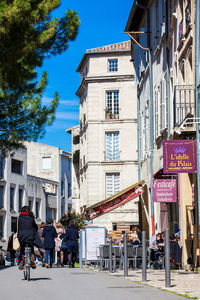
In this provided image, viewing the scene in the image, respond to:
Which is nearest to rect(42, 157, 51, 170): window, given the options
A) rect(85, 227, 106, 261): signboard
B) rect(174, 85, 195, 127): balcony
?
rect(85, 227, 106, 261): signboard

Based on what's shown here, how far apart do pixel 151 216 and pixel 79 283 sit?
1538 centimetres

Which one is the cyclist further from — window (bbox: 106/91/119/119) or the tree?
window (bbox: 106/91/119/119)

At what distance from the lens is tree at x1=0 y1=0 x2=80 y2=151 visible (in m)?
20.8

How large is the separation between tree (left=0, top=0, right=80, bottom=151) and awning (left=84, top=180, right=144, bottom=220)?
5.73m

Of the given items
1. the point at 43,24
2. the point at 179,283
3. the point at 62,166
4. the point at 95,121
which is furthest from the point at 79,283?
the point at 62,166

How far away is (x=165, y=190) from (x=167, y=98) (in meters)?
3.39

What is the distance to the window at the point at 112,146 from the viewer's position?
55969mm

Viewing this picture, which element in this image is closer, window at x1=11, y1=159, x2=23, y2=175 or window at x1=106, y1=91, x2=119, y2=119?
window at x1=106, y1=91, x2=119, y2=119

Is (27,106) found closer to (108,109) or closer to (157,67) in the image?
(157,67)

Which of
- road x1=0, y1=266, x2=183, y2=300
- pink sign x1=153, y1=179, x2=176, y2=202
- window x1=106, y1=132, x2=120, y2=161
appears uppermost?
window x1=106, y1=132, x2=120, y2=161

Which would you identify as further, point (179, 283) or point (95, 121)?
point (95, 121)

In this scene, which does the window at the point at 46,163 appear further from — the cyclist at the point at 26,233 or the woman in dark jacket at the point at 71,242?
the cyclist at the point at 26,233

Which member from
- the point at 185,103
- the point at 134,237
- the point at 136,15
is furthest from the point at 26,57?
the point at 136,15

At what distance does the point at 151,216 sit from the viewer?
3095 cm
